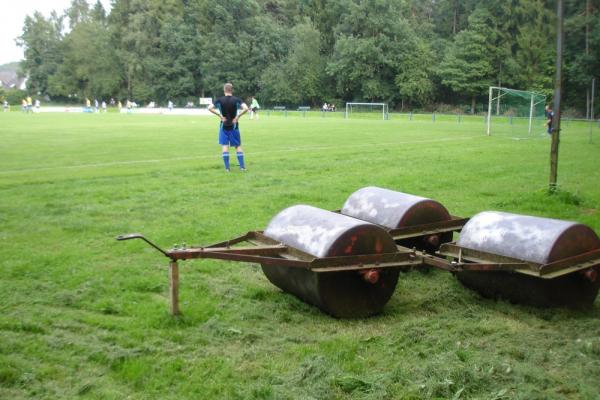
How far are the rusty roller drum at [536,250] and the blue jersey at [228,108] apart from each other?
10.3m

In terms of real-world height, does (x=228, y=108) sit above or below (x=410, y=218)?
above

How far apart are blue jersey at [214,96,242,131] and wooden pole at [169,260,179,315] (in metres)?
10.5

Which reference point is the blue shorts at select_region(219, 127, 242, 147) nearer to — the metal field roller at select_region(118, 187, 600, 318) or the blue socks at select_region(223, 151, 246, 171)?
the blue socks at select_region(223, 151, 246, 171)

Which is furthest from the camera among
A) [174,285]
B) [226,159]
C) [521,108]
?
[521,108]

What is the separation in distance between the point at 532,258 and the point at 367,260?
1511mm

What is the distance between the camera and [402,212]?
6672 millimetres

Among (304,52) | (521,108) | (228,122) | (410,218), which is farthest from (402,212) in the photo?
(304,52)

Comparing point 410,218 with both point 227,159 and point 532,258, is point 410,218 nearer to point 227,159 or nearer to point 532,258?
point 532,258

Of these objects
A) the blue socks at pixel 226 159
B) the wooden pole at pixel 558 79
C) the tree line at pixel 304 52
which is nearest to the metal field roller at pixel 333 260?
the wooden pole at pixel 558 79

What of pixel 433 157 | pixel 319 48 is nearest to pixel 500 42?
pixel 319 48

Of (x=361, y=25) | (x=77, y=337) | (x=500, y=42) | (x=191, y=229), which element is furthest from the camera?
(x=361, y=25)

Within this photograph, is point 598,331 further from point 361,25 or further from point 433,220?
point 361,25

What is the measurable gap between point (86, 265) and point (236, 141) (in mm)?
9069

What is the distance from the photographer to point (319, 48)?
9181 centimetres
